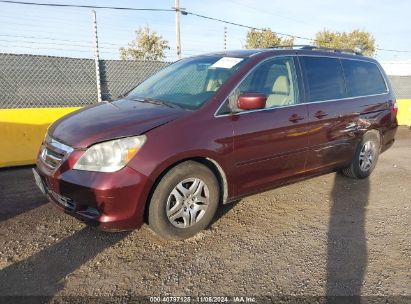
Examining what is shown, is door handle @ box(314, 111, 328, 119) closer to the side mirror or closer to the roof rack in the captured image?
the roof rack

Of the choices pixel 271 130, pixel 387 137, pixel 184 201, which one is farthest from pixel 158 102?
pixel 387 137

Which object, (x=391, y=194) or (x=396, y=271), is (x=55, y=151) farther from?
(x=391, y=194)

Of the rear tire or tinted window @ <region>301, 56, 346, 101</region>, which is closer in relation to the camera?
tinted window @ <region>301, 56, 346, 101</region>

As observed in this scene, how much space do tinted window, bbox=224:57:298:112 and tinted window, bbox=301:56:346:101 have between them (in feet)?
0.81

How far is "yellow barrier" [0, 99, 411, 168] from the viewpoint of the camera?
5656mm

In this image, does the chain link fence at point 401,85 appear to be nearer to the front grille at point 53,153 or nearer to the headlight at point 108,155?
the headlight at point 108,155

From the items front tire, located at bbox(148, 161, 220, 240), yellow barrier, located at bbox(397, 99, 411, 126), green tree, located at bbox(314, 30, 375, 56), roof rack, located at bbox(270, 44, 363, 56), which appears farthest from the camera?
green tree, located at bbox(314, 30, 375, 56)

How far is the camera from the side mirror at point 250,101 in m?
3.62

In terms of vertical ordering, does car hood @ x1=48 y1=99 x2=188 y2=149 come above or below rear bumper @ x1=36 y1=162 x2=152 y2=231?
above

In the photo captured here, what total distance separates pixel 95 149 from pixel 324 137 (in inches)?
107

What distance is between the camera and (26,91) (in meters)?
7.73

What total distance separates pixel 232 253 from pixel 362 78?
11.1 feet

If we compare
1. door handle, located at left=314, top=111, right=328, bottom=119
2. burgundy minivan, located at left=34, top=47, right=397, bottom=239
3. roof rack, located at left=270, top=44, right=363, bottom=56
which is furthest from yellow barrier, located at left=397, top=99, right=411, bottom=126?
door handle, located at left=314, top=111, right=328, bottom=119

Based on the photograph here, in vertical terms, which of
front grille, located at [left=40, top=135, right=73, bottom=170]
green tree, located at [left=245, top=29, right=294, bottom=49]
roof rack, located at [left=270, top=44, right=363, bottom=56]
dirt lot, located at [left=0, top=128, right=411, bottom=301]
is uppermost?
green tree, located at [left=245, top=29, right=294, bottom=49]
